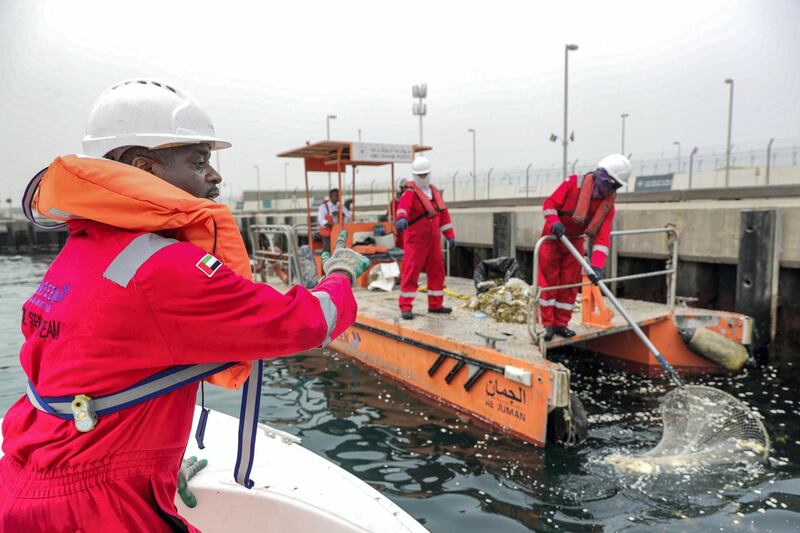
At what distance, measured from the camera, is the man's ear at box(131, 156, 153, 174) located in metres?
1.44

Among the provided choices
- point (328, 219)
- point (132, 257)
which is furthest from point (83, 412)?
Result: point (328, 219)

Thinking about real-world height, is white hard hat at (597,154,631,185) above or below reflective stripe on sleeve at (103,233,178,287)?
above

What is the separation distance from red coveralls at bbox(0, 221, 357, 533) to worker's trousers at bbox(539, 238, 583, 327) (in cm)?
474

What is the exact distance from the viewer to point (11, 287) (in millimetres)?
15586

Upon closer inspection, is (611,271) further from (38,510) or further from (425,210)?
(38,510)

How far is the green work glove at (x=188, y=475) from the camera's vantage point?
7.20ft

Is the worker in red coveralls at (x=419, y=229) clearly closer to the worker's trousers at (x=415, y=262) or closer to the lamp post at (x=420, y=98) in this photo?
the worker's trousers at (x=415, y=262)

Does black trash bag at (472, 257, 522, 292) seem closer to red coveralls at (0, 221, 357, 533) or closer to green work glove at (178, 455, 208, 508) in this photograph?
green work glove at (178, 455, 208, 508)

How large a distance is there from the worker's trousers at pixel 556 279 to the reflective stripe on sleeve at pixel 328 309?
178 inches

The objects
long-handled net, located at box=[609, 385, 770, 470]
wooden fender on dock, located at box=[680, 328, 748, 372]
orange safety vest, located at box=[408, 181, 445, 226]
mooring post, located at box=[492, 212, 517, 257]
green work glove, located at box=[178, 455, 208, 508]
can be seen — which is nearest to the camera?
green work glove, located at box=[178, 455, 208, 508]

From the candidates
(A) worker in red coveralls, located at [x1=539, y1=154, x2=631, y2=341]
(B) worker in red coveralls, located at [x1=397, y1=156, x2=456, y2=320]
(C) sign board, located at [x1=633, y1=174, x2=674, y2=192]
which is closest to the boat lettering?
(A) worker in red coveralls, located at [x1=539, y1=154, x2=631, y2=341]

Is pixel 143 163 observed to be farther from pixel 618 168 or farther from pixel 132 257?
pixel 618 168

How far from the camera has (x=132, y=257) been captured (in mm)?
1210

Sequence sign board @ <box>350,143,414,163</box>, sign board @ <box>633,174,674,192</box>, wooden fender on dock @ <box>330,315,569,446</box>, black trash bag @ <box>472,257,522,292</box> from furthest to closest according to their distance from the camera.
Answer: sign board @ <box>633,174,674,192</box>
sign board @ <box>350,143,414,163</box>
black trash bag @ <box>472,257,522,292</box>
wooden fender on dock @ <box>330,315,569,446</box>
